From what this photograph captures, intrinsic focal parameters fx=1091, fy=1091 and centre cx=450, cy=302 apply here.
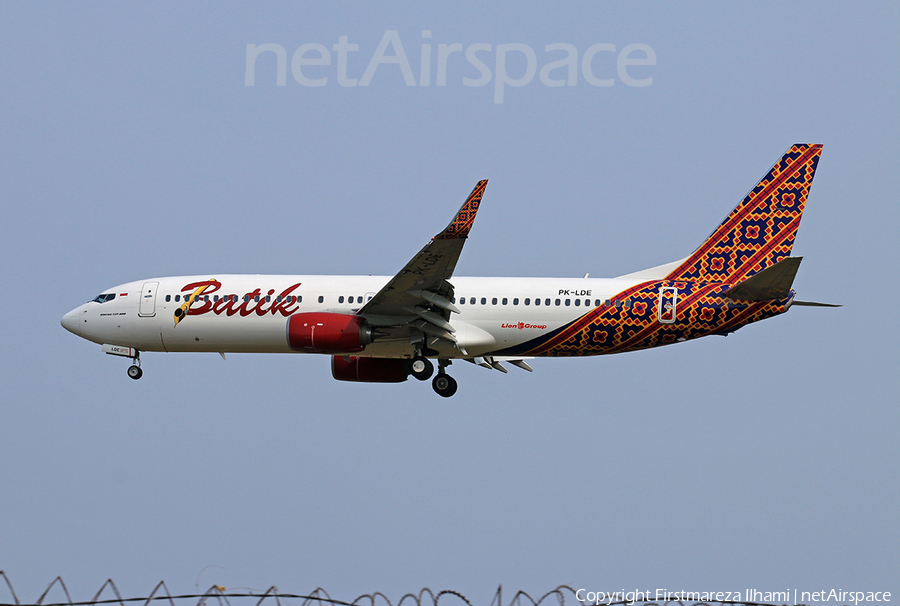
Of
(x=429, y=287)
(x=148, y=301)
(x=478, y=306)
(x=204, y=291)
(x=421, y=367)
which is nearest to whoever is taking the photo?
(x=429, y=287)

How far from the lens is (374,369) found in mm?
43562

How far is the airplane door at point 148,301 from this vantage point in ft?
137

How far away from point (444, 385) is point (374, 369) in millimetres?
3480

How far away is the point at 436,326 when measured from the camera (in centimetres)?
3897

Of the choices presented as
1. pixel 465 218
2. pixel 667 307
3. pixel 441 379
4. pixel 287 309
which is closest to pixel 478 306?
pixel 441 379

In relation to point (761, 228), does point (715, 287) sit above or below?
below

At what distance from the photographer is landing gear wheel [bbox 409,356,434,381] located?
4009 cm

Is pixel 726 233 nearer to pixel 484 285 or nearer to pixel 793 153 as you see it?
pixel 793 153

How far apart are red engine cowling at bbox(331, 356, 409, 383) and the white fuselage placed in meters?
3.01

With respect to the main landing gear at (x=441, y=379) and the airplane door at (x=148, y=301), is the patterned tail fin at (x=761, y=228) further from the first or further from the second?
the airplane door at (x=148, y=301)

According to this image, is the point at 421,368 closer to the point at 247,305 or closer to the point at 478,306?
the point at 478,306

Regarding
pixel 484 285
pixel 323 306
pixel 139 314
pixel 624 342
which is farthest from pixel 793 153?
pixel 139 314

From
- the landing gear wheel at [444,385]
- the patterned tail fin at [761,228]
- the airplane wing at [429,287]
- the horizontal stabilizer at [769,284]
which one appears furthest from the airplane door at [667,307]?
the landing gear wheel at [444,385]

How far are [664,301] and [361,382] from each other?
13040 mm
